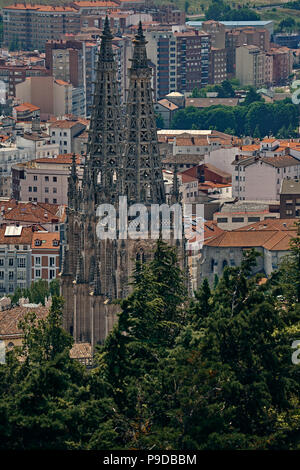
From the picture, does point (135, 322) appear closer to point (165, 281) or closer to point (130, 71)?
point (165, 281)

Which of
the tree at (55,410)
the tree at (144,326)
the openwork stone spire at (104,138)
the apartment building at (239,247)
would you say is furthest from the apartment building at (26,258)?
the tree at (55,410)

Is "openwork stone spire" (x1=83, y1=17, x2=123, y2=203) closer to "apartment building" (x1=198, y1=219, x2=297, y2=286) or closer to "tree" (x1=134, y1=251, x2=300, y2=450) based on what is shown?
"tree" (x1=134, y1=251, x2=300, y2=450)

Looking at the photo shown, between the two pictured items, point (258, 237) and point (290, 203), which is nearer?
point (258, 237)

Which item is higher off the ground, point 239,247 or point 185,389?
point 185,389

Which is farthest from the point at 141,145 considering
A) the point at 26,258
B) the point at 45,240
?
the point at 26,258

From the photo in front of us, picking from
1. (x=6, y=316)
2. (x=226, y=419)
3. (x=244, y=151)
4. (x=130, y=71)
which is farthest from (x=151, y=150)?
(x=244, y=151)

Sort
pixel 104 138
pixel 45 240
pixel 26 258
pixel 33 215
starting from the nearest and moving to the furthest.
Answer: pixel 104 138, pixel 26 258, pixel 45 240, pixel 33 215

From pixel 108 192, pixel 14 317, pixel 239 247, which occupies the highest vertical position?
pixel 108 192

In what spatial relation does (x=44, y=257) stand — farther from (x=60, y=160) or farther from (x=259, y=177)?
(x=60, y=160)
